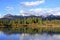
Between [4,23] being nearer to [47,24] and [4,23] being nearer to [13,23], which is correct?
[13,23]

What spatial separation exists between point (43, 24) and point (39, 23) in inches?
97.7

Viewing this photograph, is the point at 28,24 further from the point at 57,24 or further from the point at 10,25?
the point at 57,24

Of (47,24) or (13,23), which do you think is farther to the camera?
(47,24)

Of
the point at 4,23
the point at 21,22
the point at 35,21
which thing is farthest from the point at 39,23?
the point at 4,23

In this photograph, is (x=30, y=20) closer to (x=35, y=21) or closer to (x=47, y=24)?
(x=35, y=21)

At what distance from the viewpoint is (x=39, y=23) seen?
237 ft

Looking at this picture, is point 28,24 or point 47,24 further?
point 47,24

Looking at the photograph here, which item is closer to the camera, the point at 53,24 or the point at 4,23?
the point at 4,23

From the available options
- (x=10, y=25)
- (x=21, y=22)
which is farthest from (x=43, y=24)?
(x=10, y=25)

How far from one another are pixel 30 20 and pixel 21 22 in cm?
358

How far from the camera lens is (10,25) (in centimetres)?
6956

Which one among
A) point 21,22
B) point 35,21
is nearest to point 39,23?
point 35,21

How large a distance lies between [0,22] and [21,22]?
336 inches

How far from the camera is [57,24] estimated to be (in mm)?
75375
